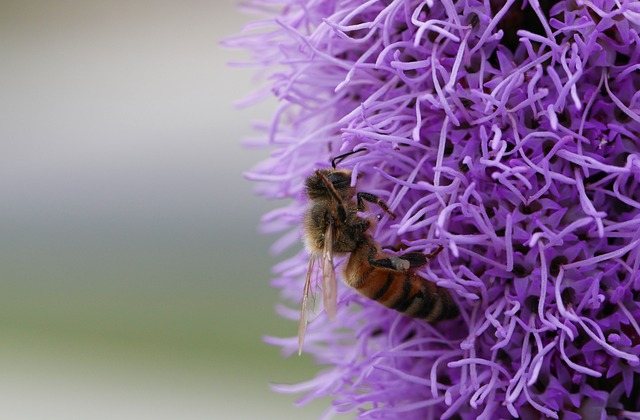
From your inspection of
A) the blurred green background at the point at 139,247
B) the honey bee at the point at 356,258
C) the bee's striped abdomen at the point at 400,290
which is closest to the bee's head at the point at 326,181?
the honey bee at the point at 356,258

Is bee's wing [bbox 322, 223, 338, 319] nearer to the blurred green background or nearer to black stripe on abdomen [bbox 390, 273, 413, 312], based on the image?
black stripe on abdomen [bbox 390, 273, 413, 312]

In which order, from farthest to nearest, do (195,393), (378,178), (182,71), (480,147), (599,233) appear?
1. (182,71)
2. (195,393)
3. (378,178)
4. (480,147)
5. (599,233)

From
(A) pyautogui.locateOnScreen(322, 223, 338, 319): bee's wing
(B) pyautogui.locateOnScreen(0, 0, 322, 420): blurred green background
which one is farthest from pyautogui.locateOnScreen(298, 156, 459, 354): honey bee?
(B) pyautogui.locateOnScreen(0, 0, 322, 420): blurred green background

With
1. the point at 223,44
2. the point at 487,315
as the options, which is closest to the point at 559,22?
the point at 487,315

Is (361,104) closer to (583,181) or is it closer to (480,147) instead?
(480,147)

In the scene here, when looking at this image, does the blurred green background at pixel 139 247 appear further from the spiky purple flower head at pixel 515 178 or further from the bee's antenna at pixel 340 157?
the spiky purple flower head at pixel 515 178

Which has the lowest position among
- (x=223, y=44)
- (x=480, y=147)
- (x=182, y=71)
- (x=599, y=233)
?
(x=599, y=233)
